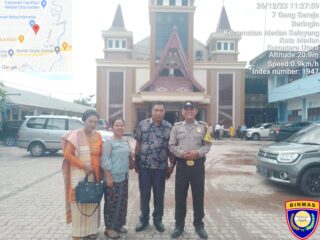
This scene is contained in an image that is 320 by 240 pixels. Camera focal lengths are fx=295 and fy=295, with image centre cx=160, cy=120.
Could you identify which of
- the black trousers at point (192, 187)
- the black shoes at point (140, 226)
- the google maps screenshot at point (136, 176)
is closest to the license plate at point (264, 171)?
the google maps screenshot at point (136, 176)

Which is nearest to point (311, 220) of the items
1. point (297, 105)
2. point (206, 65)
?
point (297, 105)

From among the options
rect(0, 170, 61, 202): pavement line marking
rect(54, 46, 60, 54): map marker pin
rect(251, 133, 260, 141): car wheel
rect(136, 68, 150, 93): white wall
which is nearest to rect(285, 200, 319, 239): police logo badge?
rect(0, 170, 61, 202): pavement line marking

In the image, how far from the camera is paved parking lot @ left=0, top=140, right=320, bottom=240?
425 centimetres

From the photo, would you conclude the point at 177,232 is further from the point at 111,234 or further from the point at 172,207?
the point at 172,207

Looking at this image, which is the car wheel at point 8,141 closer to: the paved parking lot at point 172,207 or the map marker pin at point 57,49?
the paved parking lot at point 172,207

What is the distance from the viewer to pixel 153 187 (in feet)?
14.2

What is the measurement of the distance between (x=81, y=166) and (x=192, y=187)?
1.57 m

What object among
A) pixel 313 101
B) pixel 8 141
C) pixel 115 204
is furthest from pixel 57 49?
pixel 313 101

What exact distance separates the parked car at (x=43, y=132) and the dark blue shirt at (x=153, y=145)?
850 centimetres

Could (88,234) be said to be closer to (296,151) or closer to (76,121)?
(296,151)

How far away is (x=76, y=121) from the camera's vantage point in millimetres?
12406

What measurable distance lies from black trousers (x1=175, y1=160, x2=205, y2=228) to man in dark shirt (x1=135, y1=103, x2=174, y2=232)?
251 mm

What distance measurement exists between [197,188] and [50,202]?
3171 mm

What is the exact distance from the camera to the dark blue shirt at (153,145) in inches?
165
